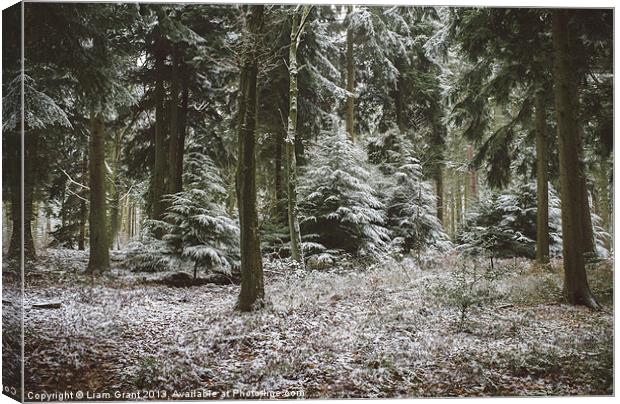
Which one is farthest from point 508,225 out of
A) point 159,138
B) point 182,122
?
point 159,138

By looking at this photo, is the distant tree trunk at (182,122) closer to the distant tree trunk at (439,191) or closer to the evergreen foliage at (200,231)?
the evergreen foliage at (200,231)

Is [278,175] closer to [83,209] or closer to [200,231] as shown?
[200,231]

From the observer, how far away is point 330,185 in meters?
5.82

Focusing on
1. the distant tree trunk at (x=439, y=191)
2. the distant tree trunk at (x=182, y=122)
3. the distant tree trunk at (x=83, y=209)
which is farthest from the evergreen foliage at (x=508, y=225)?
the distant tree trunk at (x=83, y=209)

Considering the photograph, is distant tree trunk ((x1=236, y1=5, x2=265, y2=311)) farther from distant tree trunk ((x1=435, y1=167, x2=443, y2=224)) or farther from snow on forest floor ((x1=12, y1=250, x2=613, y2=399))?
distant tree trunk ((x1=435, y1=167, x2=443, y2=224))

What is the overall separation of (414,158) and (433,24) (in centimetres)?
167

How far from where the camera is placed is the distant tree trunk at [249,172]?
541 cm

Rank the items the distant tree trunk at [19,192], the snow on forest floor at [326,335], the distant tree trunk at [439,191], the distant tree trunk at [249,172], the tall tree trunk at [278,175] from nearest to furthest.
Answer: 1. the snow on forest floor at [326,335]
2. the distant tree trunk at [19,192]
3. the distant tree trunk at [249,172]
4. the tall tree trunk at [278,175]
5. the distant tree trunk at [439,191]

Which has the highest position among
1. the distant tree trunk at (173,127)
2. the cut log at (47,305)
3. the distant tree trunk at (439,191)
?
the distant tree trunk at (173,127)

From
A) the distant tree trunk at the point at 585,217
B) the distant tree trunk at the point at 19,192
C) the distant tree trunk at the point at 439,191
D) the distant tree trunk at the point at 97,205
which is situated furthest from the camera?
the distant tree trunk at the point at 439,191

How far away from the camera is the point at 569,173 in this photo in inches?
219

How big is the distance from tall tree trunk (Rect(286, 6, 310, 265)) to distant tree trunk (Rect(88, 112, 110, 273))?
2.18 metres

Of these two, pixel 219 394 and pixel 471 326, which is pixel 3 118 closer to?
pixel 219 394

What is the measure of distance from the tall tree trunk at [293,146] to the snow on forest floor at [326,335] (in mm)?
371
